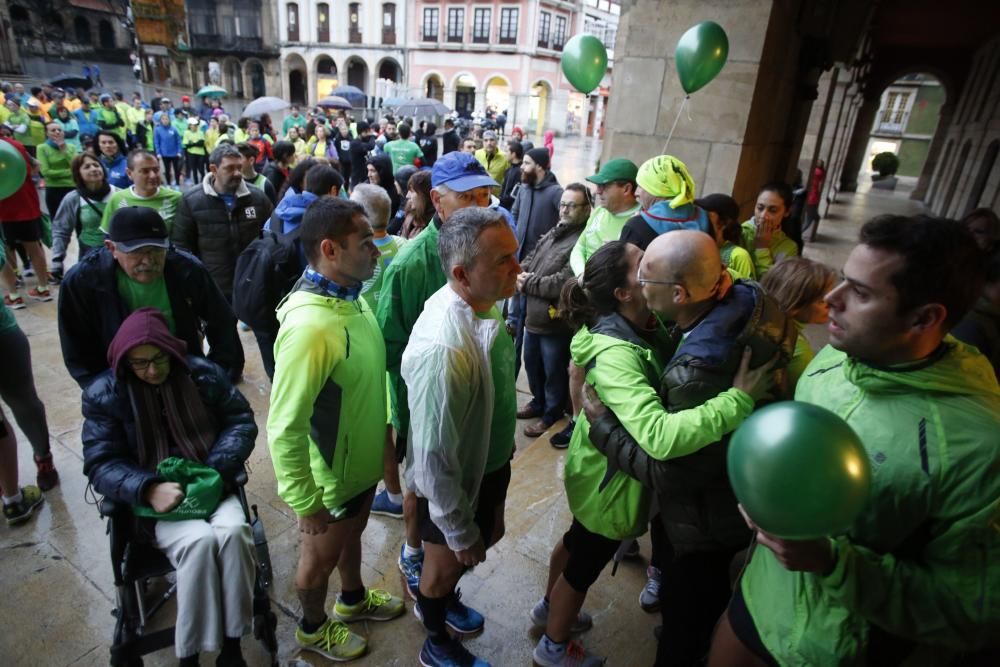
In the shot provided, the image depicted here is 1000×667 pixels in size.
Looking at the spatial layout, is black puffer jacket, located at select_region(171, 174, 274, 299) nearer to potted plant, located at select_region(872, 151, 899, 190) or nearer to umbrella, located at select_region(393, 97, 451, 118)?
umbrella, located at select_region(393, 97, 451, 118)

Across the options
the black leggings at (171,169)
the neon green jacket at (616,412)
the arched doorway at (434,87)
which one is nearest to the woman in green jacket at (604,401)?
the neon green jacket at (616,412)

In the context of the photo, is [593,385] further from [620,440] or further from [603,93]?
[603,93]

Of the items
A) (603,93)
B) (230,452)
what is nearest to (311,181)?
(230,452)

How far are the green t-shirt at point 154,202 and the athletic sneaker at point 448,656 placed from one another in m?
3.74

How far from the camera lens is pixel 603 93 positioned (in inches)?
1545

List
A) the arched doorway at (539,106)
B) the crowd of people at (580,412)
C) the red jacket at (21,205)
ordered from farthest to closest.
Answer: the arched doorway at (539,106), the red jacket at (21,205), the crowd of people at (580,412)

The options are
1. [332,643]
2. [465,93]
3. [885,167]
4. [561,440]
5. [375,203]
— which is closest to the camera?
[332,643]

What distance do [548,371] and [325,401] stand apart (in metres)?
2.35

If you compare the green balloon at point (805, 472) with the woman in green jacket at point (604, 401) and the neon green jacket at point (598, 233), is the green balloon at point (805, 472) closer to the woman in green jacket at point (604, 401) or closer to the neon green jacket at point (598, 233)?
the woman in green jacket at point (604, 401)

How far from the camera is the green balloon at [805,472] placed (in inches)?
42.4

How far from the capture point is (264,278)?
3338 mm

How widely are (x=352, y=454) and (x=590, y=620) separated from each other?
4.48ft

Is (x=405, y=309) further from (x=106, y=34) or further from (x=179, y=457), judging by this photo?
(x=106, y=34)

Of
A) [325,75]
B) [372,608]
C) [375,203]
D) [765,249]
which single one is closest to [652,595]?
[372,608]
